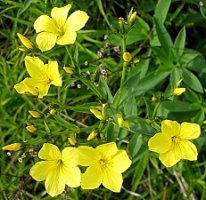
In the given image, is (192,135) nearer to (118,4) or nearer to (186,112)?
(186,112)

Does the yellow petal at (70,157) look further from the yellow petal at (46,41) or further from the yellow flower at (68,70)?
the yellow petal at (46,41)

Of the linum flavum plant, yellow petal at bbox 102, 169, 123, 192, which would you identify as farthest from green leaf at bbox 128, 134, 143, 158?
yellow petal at bbox 102, 169, 123, 192

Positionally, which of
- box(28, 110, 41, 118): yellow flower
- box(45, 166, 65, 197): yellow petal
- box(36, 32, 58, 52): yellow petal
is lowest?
box(45, 166, 65, 197): yellow petal

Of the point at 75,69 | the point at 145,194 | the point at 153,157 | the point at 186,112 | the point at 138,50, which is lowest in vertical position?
the point at 145,194

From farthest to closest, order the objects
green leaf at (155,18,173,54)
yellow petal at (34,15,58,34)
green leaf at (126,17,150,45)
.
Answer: green leaf at (126,17,150,45), green leaf at (155,18,173,54), yellow petal at (34,15,58,34)

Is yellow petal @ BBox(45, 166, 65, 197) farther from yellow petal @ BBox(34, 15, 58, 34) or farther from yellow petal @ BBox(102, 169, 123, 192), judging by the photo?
yellow petal @ BBox(34, 15, 58, 34)

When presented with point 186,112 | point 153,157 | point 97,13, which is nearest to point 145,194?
point 153,157

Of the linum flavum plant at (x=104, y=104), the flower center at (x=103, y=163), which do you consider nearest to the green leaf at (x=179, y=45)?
the linum flavum plant at (x=104, y=104)

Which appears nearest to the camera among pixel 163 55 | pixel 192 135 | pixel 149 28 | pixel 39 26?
pixel 192 135
